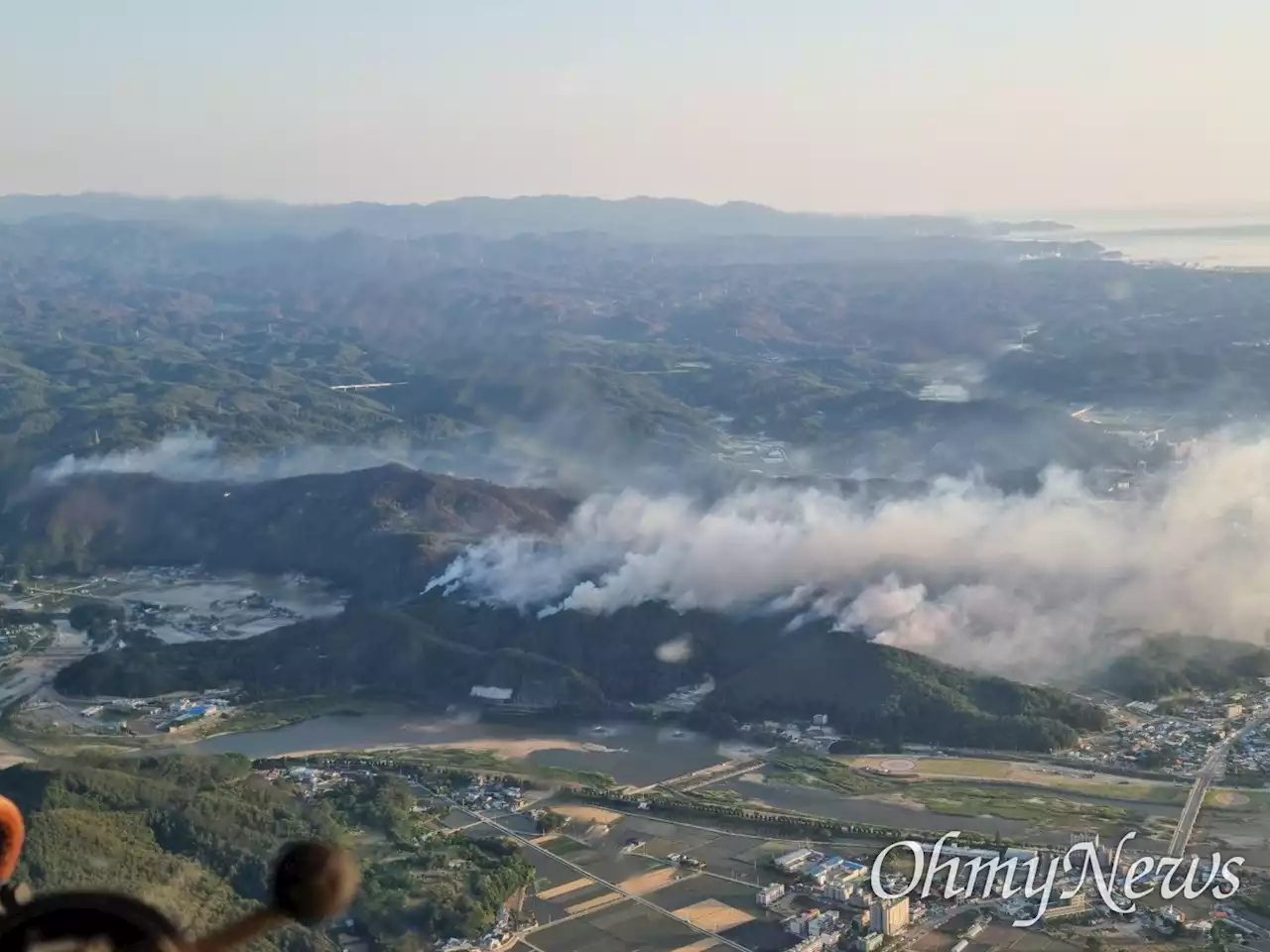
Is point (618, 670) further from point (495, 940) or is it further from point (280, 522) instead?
point (280, 522)

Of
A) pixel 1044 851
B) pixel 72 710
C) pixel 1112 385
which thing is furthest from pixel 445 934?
pixel 1112 385

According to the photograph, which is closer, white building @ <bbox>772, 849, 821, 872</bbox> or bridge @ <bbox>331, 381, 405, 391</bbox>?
white building @ <bbox>772, 849, 821, 872</bbox>

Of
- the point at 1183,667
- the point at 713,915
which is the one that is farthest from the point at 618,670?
the point at 713,915

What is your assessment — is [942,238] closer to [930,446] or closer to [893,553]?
[930,446]

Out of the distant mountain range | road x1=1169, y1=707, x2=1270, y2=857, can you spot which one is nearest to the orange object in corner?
road x1=1169, y1=707, x2=1270, y2=857

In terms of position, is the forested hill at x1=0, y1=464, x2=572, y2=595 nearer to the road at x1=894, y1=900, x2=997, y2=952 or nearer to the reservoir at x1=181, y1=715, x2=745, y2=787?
the reservoir at x1=181, y1=715, x2=745, y2=787
